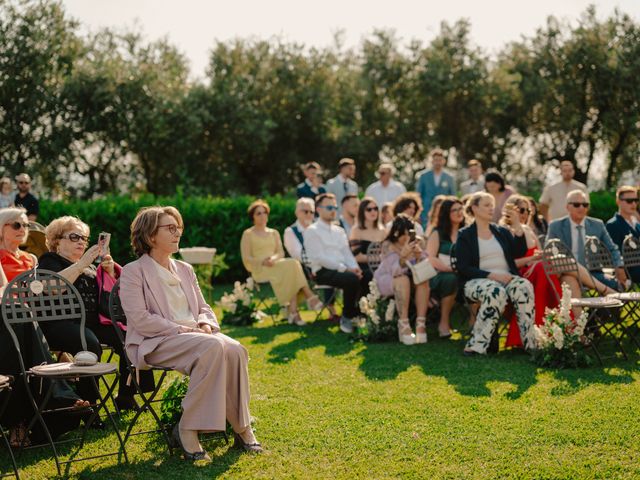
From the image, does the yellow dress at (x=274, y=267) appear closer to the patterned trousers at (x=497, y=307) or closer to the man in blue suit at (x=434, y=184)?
the patterned trousers at (x=497, y=307)

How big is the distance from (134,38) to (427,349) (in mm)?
21172

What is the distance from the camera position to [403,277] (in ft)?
28.6

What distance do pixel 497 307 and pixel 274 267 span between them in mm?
3599

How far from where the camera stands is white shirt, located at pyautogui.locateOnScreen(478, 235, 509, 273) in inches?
320

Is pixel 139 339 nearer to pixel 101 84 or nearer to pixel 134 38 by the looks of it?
pixel 101 84

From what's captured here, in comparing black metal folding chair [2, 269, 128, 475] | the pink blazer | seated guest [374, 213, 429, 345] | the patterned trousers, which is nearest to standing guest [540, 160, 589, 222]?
seated guest [374, 213, 429, 345]

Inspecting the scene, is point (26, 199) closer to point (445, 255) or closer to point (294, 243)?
point (294, 243)

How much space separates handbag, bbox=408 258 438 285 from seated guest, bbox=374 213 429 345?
0.47 feet

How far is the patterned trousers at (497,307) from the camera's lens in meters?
7.70

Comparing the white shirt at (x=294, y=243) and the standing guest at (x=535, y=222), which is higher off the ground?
the standing guest at (x=535, y=222)

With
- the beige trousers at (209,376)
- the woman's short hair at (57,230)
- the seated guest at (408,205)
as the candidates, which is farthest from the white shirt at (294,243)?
the beige trousers at (209,376)

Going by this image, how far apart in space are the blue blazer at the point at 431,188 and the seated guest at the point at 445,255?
374cm

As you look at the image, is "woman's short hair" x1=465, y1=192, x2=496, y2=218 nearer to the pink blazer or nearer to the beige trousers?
the beige trousers

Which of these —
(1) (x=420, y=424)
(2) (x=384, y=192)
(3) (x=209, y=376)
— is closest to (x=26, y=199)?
(2) (x=384, y=192)
